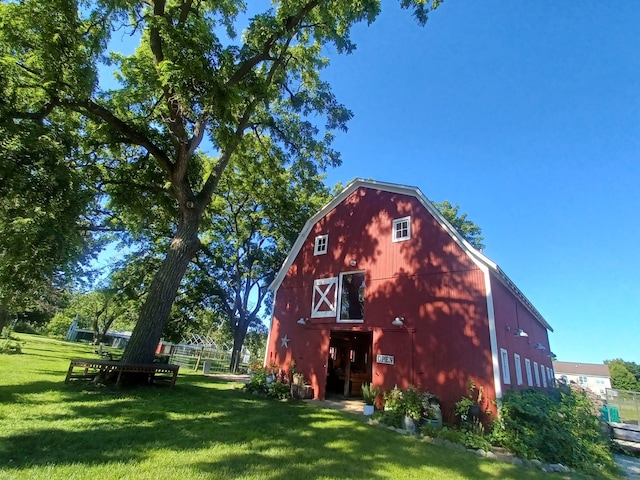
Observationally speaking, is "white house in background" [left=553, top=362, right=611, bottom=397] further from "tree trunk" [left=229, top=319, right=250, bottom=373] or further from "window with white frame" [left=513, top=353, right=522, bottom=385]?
"tree trunk" [left=229, top=319, right=250, bottom=373]

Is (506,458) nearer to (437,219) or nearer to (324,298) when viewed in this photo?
(437,219)

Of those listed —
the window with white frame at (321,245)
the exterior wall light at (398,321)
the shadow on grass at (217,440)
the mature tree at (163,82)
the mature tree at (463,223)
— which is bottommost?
the shadow on grass at (217,440)

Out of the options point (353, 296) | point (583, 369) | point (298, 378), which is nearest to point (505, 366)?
point (298, 378)

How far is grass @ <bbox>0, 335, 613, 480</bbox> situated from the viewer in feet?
12.4

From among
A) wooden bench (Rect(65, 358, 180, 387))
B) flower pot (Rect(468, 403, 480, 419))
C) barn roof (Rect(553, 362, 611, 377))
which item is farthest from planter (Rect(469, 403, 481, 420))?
barn roof (Rect(553, 362, 611, 377))

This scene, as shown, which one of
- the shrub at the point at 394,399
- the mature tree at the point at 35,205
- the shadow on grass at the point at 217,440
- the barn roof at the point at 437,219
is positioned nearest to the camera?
the shadow on grass at the point at 217,440

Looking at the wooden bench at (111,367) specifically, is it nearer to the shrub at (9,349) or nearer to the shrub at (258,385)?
the shrub at (258,385)

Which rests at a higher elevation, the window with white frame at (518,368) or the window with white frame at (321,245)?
the window with white frame at (321,245)

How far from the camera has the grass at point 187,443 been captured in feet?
12.4

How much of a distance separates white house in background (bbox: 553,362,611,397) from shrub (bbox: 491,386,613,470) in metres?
56.3

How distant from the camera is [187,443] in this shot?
485 centimetres

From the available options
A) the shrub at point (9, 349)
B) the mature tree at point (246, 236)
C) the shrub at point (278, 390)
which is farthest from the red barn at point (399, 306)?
the shrub at point (9, 349)

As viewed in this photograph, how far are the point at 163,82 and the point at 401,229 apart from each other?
802cm

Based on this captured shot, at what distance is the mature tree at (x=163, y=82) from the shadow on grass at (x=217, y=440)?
2.29 metres
